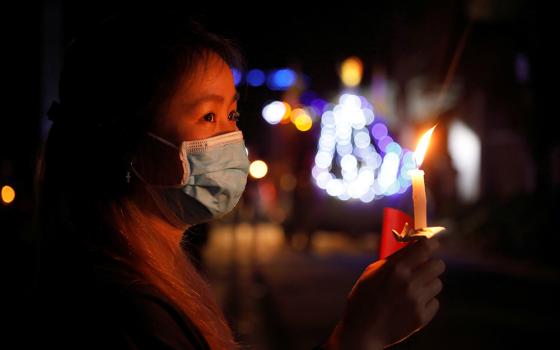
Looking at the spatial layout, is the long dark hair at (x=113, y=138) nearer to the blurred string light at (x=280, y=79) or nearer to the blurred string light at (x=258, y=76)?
the blurred string light at (x=258, y=76)

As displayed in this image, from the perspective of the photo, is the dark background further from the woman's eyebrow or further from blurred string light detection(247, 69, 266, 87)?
the woman's eyebrow

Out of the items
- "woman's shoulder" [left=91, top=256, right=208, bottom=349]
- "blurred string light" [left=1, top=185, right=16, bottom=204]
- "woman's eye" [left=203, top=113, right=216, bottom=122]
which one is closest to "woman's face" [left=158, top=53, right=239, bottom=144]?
"woman's eye" [left=203, top=113, right=216, bottom=122]

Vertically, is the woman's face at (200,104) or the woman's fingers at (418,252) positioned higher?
the woman's face at (200,104)

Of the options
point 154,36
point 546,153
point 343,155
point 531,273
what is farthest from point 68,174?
point 343,155

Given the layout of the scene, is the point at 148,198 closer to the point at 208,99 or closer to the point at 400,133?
the point at 208,99

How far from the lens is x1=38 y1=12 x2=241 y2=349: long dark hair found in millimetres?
1827

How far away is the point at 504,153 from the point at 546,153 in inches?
265

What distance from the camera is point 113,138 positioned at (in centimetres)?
190

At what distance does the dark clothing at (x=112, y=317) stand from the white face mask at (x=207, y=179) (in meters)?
0.45

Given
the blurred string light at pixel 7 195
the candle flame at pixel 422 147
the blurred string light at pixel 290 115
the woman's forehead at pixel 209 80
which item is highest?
the blurred string light at pixel 290 115

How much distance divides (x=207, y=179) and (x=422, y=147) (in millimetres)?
711

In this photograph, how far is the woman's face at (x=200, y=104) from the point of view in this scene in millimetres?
1931

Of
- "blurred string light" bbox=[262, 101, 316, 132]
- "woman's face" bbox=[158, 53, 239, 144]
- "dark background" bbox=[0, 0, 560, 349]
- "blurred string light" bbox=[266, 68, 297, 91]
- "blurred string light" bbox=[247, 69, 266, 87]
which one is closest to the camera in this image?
"woman's face" bbox=[158, 53, 239, 144]

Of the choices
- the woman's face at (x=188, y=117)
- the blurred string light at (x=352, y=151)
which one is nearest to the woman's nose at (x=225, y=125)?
the woman's face at (x=188, y=117)
